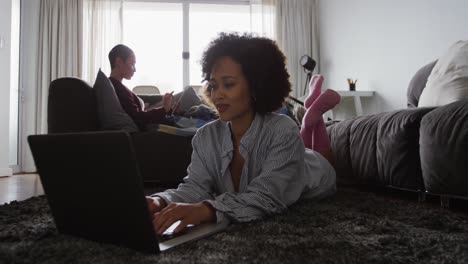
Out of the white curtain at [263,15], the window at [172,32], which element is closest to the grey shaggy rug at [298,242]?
the window at [172,32]

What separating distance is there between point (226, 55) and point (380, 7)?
2.70 metres

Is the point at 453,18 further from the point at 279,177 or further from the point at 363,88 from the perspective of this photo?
the point at 279,177

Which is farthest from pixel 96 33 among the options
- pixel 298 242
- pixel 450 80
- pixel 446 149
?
pixel 298 242

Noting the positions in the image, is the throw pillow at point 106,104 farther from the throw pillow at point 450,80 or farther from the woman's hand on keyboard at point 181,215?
the throw pillow at point 450,80

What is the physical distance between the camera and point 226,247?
776mm

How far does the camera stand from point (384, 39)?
3361 mm

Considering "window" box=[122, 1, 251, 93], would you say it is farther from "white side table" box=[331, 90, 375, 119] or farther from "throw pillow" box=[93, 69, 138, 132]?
"throw pillow" box=[93, 69, 138, 132]

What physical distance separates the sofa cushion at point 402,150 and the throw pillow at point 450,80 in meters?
0.32

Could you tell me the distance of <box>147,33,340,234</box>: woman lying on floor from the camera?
1.03 m

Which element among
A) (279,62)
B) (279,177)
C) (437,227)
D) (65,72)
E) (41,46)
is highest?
(41,46)

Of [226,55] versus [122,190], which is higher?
[226,55]

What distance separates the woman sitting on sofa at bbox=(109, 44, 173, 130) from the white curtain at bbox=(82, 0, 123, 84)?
199 centimetres

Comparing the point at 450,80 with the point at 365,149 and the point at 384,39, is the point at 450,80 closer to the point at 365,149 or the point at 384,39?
the point at 365,149

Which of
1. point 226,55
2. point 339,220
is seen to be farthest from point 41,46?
point 339,220
